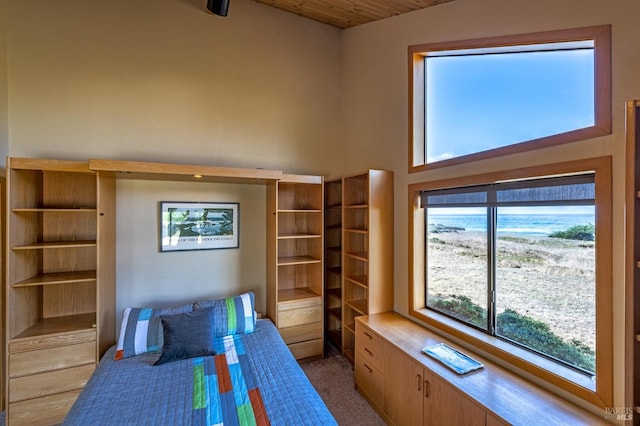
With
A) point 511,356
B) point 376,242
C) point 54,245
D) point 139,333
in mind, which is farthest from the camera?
point 376,242

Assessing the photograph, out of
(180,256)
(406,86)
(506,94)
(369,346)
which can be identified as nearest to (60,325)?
(180,256)

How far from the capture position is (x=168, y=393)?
6.33 feet

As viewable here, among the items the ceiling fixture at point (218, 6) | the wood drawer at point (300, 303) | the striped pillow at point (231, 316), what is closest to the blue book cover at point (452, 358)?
the wood drawer at point (300, 303)

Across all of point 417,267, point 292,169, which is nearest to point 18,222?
point 292,169

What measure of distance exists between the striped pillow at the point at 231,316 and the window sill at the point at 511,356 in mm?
1757

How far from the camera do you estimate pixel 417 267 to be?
280 centimetres

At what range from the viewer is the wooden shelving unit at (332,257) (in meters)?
3.83

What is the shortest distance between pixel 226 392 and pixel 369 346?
130 centimetres

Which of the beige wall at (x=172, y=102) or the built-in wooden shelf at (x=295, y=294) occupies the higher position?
the beige wall at (x=172, y=102)

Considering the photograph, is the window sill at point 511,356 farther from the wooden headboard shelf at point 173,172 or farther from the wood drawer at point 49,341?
the wood drawer at point 49,341

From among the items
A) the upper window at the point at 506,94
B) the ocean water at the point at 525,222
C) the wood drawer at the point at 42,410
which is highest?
the upper window at the point at 506,94

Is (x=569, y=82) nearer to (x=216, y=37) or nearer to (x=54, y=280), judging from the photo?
(x=216, y=37)

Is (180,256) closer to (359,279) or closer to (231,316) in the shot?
(231,316)

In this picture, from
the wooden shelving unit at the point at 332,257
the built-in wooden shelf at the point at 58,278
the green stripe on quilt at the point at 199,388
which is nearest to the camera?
the green stripe on quilt at the point at 199,388
